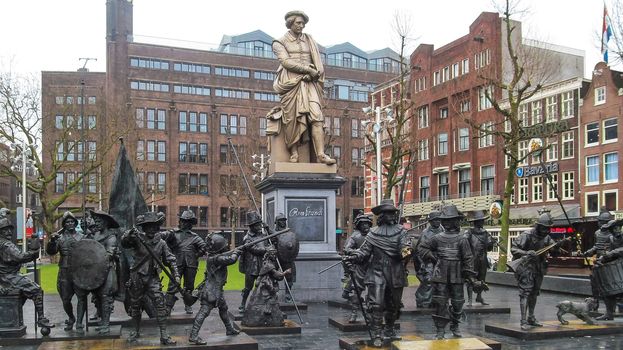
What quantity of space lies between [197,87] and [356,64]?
917 inches

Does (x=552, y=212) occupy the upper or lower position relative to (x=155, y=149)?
lower

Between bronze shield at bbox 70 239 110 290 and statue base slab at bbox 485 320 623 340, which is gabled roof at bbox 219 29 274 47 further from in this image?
statue base slab at bbox 485 320 623 340

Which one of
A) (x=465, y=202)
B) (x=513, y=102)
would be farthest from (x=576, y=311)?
(x=465, y=202)

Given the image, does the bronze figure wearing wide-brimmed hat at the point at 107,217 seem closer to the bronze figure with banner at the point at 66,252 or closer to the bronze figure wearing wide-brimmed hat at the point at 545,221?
the bronze figure with banner at the point at 66,252

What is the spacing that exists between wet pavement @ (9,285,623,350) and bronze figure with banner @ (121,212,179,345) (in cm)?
114

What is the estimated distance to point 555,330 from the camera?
11.4 metres

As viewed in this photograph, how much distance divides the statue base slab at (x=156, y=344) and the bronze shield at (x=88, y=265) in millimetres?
1006

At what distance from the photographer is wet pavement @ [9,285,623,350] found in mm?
10711

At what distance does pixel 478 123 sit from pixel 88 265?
1804 inches

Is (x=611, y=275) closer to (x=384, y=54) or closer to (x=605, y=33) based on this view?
(x=605, y=33)

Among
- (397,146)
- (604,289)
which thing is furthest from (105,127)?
(604,289)

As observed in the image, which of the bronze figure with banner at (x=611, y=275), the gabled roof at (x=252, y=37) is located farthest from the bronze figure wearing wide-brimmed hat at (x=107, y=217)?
the gabled roof at (x=252, y=37)

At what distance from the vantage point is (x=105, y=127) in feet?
159

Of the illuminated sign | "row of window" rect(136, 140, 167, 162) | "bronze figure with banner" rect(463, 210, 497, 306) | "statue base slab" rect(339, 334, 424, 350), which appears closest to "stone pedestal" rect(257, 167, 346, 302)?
"bronze figure with banner" rect(463, 210, 497, 306)
